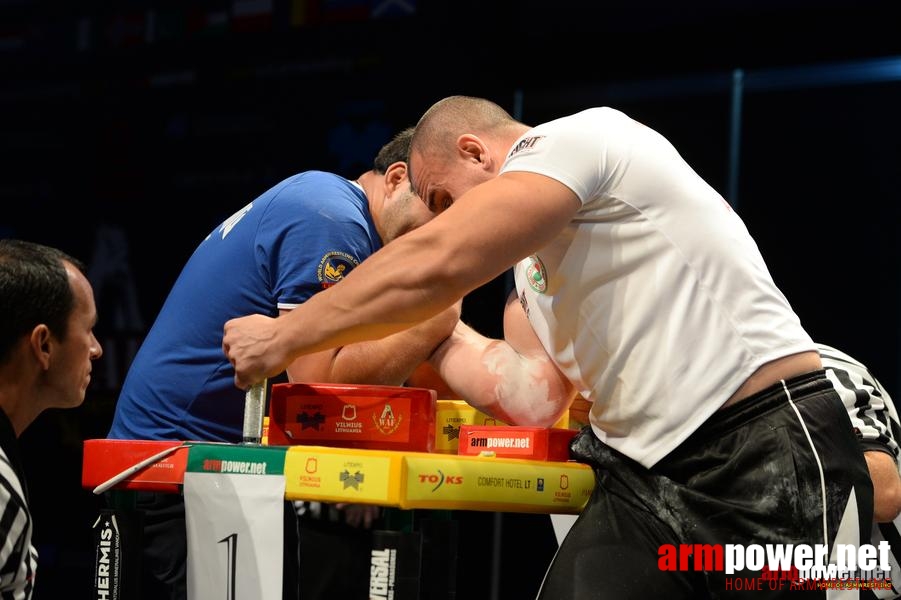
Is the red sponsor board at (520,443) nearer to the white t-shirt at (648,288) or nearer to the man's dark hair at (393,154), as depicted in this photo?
the white t-shirt at (648,288)

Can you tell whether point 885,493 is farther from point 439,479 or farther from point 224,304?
point 224,304

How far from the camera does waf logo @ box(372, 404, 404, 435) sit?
1.76 meters

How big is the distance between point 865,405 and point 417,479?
1.08m

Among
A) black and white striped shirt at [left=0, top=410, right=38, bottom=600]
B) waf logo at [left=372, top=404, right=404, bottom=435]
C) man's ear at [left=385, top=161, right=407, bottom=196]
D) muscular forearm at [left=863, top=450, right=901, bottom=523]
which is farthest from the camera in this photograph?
man's ear at [left=385, top=161, right=407, bottom=196]

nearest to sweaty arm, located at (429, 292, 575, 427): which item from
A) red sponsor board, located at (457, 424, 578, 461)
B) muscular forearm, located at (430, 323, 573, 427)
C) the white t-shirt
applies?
muscular forearm, located at (430, 323, 573, 427)

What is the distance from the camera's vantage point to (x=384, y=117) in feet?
14.8

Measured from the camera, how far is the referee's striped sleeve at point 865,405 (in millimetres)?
2082

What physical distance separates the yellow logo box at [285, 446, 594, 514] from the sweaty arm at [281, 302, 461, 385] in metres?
0.46

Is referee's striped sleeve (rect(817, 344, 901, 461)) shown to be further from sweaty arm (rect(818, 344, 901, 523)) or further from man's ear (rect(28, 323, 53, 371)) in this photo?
man's ear (rect(28, 323, 53, 371))

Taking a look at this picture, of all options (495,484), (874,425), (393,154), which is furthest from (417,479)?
(393,154)

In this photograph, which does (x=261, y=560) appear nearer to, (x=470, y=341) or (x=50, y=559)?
(x=470, y=341)

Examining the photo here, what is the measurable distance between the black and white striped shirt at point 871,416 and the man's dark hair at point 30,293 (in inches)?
54.7

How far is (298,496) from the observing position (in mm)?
1578

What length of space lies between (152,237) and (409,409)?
135 inches
